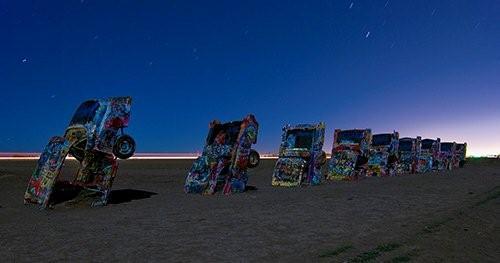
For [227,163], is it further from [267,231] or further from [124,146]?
[267,231]

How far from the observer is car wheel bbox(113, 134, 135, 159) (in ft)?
29.7

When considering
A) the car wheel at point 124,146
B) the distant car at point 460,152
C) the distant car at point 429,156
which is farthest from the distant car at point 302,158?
the distant car at point 460,152

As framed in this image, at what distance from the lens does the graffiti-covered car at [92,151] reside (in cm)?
865

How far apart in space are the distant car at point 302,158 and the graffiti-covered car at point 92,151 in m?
5.87

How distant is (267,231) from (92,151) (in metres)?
5.27

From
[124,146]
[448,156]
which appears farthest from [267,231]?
[448,156]

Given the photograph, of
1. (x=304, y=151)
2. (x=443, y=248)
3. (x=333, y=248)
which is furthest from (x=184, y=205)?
(x=304, y=151)

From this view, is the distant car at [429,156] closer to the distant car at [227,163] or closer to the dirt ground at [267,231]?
the distant car at [227,163]

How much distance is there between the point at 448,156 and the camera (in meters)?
26.8

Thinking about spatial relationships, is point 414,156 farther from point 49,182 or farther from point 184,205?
point 49,182

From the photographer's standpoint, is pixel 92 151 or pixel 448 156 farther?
pixel 448 156

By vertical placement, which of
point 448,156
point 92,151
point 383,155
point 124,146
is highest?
point 448,156

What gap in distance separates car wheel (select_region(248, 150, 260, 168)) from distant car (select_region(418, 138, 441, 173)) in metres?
13.9

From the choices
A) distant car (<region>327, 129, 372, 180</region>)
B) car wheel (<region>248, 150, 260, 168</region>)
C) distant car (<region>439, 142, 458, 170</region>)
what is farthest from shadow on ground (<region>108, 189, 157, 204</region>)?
distant car (<region>439, 142, 458, 170</region>)
